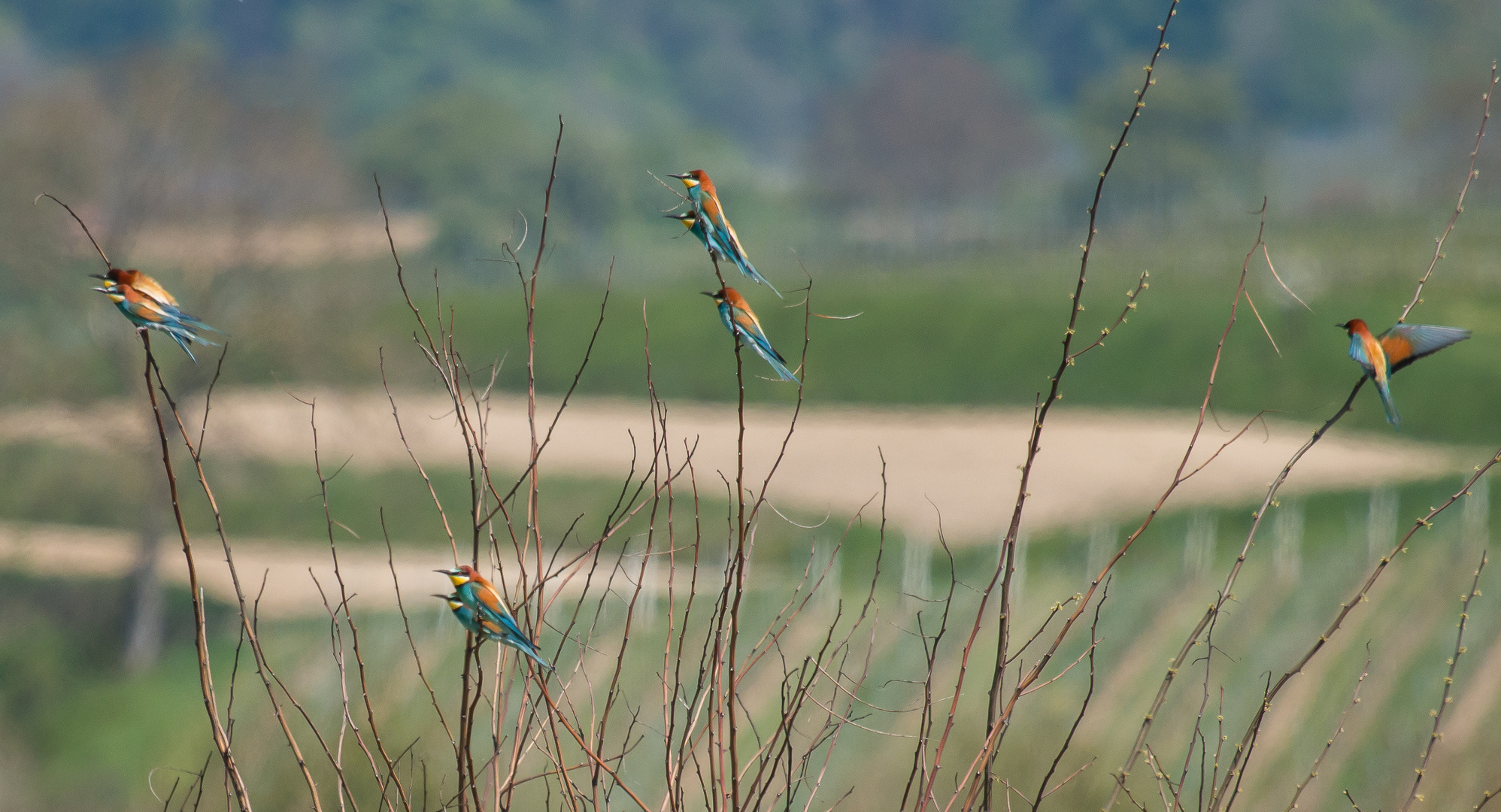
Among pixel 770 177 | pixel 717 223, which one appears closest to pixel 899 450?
pixel 717 223

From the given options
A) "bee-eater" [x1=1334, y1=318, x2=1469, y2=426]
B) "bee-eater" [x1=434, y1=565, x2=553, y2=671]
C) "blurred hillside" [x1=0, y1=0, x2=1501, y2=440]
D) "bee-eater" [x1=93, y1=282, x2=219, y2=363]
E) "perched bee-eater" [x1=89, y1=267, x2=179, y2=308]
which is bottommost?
"bee-eater" [x1=434, y1=565, x2=553, y2=671]

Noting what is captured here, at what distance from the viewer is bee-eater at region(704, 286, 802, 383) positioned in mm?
2244

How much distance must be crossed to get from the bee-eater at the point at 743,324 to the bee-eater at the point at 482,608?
672mm

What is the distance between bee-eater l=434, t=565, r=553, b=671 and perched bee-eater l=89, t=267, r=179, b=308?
0.91 meters

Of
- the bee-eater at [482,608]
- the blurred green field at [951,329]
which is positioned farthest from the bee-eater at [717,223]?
the blurred green field at [951,329]

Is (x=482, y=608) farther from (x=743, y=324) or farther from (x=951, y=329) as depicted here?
(x=951, y=329)

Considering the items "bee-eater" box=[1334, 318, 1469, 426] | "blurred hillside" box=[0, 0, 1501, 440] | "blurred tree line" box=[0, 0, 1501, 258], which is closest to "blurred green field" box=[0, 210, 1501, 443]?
"blurred hillside" box=[0, 0, 1501, 440]

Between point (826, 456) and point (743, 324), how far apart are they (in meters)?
23.7

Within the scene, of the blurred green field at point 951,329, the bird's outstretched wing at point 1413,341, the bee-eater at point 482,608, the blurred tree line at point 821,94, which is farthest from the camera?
the blurred tree line at point 821,94

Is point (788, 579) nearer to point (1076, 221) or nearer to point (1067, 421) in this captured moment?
point (1067, 421)

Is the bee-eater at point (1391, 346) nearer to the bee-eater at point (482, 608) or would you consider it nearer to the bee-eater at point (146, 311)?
the bee-eater at point (482, 608)

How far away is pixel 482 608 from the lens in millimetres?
1849

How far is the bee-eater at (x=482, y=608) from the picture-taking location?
6.01 feet

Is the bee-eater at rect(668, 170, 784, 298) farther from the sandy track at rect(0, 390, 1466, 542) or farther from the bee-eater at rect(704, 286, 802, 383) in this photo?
the sandy track at rect(0, 390, 1466, 542)
